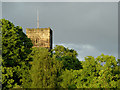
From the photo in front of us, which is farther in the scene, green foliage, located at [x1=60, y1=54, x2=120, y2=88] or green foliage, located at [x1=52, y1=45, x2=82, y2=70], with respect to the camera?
green foliage, located at [x1=52, y1=45, x2=82, y2=70]

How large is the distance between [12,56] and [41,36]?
88.4 ft

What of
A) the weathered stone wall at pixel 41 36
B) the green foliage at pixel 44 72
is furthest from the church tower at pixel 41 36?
the green foliage at pixel 44 72

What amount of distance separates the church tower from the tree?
→ 22262 millimetres

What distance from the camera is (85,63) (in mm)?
27188

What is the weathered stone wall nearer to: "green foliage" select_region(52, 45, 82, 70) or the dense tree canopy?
"green foliage" select_region(52, 45, 82, 70)

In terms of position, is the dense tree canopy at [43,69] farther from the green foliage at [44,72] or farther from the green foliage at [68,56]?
the green foliage at [68,56]

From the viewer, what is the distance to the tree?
29.1 meters

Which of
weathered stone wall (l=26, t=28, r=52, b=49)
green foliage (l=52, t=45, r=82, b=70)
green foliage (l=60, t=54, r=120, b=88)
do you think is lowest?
green foliage (l=60, t=54, r=120, b=88)

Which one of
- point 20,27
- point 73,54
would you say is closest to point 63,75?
point 20,27

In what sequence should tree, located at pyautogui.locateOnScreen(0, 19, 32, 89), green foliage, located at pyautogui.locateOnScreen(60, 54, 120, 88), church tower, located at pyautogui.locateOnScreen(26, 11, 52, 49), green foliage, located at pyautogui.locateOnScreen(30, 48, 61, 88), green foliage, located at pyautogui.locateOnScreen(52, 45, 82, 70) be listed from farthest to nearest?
church tower, located at pyautogui.locateOnScreen(26, 11, 52, 49) < green foliage, located at pyautogui.locateOnScreen(52, 45, 82, 70) < tree, located at pyautogui.locateOnScreen(0, 19, 32, 89) < green foliage, located at pyautogui.locateOnScreen(60, 54, 120, 88) < green foliage, located at pyautogui.locateOnScreen(30, 48, 61, 88)

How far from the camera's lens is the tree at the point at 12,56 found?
2906cm

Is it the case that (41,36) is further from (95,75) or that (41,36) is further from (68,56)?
(95,75)

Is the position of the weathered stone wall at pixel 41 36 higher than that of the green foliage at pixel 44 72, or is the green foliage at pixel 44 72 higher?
the weathered stone wall at pixel 41 36

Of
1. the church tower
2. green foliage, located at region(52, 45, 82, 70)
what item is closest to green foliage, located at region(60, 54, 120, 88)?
green foliage, located at region(52, 45, 82, 70)
